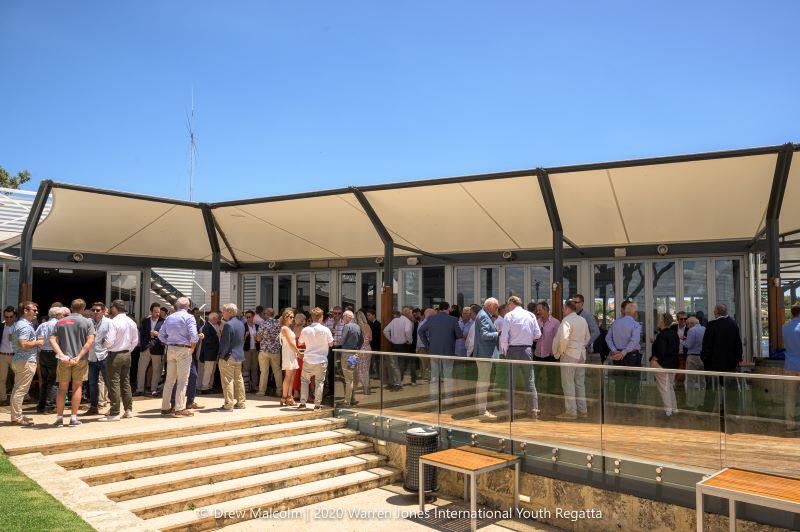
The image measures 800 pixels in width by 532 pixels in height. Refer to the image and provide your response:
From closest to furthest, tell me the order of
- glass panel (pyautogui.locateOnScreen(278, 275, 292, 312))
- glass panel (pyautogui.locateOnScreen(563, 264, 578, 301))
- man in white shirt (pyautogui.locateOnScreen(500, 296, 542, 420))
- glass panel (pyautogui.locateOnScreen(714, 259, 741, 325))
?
1. man in white shirt (pyautogui.locateOnScreen(500, 296, 542, 420))
2. glass panel (pyautogui.locateOnScreen(714, 259, 741, 325))
3. glass panel (pyautogui.locateOnScreen(563, 264, 578, 301))
4. glass panel (pyautogui.locateOnScreen(278, 275, 292, 312))

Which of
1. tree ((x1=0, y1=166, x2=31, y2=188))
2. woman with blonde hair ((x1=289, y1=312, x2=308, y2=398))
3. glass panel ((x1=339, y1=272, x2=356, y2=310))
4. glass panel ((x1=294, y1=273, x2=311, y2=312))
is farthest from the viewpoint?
tree ((x1=0, y1=166, x2=31, y2=188))

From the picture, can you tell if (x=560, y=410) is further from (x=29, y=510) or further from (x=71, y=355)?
(x=71, y=355)

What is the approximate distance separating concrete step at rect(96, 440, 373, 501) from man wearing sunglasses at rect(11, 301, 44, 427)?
8.43ft

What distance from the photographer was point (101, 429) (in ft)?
26.5

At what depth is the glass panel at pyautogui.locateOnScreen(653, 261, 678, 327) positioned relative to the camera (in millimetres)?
12849

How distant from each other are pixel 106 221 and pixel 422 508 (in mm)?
10100

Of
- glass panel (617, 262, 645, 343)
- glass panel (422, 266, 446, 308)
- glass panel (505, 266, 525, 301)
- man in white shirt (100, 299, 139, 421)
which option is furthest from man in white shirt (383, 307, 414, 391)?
man in white shirt (100, 299, 139, 421)

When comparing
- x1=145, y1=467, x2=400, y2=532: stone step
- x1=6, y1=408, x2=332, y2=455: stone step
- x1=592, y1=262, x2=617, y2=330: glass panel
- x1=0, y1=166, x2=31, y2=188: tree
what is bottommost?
x1=145, y1=467, x2=400, y2=532: stone step

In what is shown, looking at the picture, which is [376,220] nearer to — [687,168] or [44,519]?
[687,168]

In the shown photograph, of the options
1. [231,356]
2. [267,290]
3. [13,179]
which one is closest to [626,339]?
[231,356]

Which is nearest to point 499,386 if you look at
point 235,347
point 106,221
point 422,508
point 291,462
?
point 422,508

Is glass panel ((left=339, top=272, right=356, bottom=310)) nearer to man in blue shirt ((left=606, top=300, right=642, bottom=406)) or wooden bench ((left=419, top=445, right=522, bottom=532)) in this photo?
man in blue shirt ((left=606, top=300, right=642, bottom=406))

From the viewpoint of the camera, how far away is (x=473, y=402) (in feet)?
26.6

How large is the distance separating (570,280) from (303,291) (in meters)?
8.33
